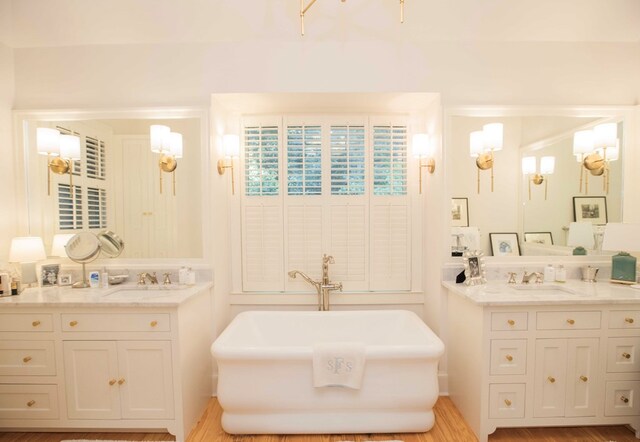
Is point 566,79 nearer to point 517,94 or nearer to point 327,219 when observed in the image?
point 517,94

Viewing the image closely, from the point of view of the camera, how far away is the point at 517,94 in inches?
86.7

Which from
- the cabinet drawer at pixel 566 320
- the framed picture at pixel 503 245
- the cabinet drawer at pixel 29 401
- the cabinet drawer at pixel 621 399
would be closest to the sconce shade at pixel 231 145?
the cabinet drawer at pixel 29 401

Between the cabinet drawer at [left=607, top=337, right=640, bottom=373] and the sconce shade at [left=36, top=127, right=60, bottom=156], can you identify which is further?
the sconce shade at [left=36, top=127, right=60, bottom=156]

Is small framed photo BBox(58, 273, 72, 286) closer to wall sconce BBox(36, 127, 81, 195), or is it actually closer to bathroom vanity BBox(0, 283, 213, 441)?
bathroom vanity BBox(0, 283, 213, 441)

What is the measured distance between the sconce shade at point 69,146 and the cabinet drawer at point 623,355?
3994 millimetres

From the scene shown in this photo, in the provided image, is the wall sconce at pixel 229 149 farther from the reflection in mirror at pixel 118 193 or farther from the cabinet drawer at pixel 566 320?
the cabinet drawer at pixel 566 320

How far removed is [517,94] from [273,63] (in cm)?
192

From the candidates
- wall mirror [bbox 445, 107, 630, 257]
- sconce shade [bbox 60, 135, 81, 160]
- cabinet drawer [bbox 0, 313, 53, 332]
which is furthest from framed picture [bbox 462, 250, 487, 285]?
sconce shade [bbox 60, 135, 81, 160]

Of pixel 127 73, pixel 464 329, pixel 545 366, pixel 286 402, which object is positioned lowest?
pixel 286 402

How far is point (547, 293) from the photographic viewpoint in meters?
1.96

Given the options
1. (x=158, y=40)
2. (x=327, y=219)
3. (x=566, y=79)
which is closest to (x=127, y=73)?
(x=158, y=40)

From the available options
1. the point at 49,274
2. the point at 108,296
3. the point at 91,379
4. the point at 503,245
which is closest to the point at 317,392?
the point at 91,379

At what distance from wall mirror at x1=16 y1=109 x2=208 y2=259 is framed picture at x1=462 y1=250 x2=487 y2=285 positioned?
6.75ft

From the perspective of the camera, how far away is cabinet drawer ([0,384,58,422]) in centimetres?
178
